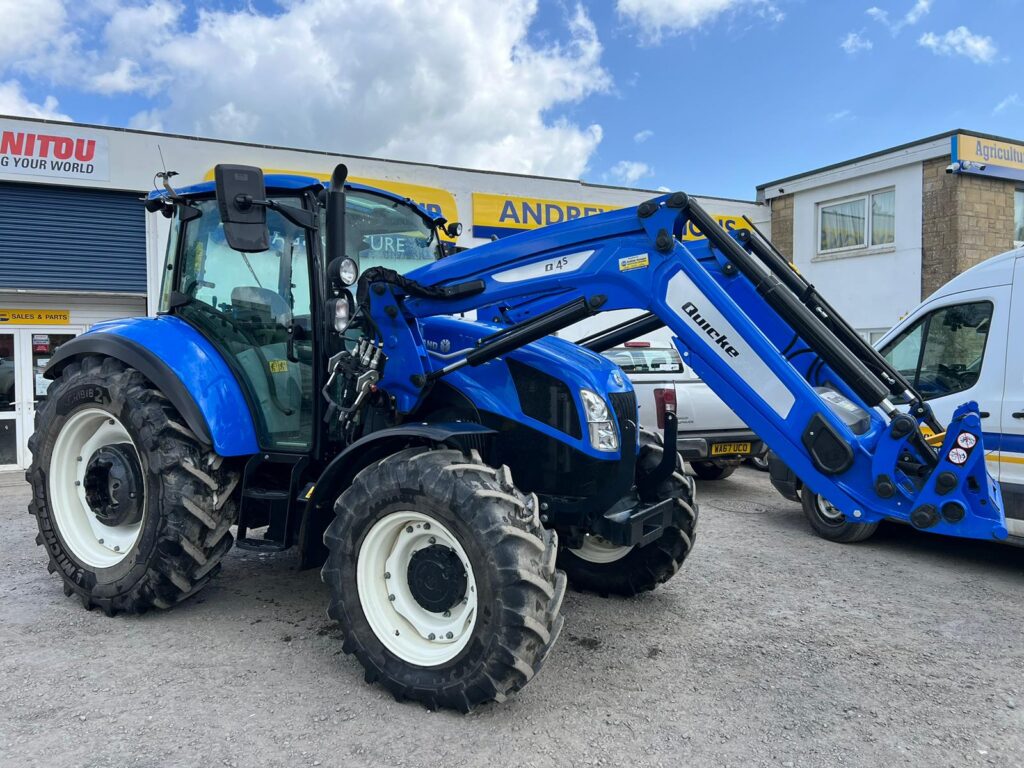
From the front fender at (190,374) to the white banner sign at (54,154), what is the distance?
754 centimetres

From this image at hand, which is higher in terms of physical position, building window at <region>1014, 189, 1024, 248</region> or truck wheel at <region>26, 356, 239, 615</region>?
building window at <region>1014, 189, 1024, 248</region>

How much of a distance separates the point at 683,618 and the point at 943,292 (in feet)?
11.7

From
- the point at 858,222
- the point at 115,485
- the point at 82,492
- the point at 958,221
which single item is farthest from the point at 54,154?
the point at 958,221

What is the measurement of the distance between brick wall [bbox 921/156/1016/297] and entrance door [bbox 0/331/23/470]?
15.1 m

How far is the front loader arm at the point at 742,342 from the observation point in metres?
2.99

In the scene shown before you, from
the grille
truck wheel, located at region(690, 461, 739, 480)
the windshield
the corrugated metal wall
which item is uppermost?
the corrugated metal wall

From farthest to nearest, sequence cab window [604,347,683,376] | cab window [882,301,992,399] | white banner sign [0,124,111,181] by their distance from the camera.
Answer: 1. white banner sign [0,124,111,181]
2. cab window [604,347,683,376]
3. cab window [882,301,992,399]

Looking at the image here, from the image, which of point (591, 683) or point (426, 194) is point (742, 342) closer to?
point (591, 683)

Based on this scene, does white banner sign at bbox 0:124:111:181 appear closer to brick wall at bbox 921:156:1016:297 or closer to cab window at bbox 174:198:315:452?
cab window at bbox 174:198:315:452

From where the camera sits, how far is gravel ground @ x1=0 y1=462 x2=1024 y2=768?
2.88 meters

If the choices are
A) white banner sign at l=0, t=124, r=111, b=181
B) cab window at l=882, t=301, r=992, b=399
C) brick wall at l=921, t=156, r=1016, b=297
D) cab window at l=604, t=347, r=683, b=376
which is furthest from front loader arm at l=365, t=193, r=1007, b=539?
brick wall at l=921, t=156, r=1016, b=297

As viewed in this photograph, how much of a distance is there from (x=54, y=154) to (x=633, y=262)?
10.3 metres

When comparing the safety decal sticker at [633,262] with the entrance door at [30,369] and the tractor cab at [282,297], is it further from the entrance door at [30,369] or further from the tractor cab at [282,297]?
the entrance door at [30,369]

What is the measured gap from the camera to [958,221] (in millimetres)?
13039
